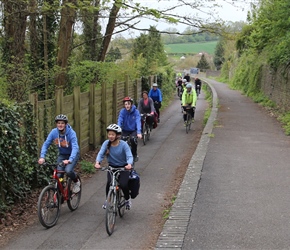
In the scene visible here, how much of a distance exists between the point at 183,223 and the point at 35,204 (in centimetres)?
318

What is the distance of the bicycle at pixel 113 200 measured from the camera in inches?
246

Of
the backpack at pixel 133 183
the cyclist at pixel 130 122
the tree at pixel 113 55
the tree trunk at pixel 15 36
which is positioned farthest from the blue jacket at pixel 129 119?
the tree at pixel 113 55

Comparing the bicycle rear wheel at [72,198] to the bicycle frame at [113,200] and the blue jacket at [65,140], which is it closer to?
the blue jacket at [65,140]

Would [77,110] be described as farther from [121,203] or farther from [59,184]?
[121,203]

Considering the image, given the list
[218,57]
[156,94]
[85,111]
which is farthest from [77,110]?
[218,57]

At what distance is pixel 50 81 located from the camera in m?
16.0

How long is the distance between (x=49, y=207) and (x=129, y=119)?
3993mm

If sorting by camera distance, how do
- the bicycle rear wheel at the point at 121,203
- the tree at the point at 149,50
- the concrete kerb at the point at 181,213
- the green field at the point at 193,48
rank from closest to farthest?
the concrete kerb at the point at 181,213 → the bicycle rear wheel at the point at 121,203 → the tree at the point at 149,50 → the green field at the point at 193,48

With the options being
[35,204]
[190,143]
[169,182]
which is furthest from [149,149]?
[35,204]

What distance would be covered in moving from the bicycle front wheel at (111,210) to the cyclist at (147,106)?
7.90 m

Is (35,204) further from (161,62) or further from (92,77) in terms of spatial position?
(161,62)

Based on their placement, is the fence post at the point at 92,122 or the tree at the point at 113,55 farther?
the tree at the point at 113,55

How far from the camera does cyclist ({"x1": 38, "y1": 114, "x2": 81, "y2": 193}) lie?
7211mm

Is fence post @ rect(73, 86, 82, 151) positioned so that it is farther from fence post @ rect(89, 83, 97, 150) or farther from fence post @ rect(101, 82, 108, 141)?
fence post @ rect(101, 82, 108, 141)
